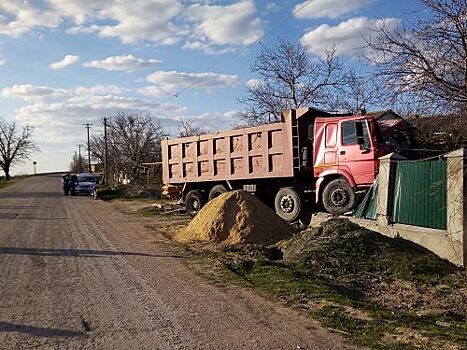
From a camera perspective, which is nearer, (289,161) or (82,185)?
(289,161)

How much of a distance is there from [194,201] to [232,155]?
307cm

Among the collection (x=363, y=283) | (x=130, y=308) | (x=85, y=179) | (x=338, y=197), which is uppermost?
(x=85, y=179)

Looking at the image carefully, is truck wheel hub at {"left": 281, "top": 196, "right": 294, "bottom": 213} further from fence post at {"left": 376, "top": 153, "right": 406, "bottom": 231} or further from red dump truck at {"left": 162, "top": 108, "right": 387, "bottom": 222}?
fence post at {"left": 376, "top": 153, "right": 406, "bottom": 231}

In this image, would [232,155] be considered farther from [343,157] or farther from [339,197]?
[339,197]

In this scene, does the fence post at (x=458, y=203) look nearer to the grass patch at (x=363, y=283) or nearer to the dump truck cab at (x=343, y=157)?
the grass patch at (x=363, y=283)

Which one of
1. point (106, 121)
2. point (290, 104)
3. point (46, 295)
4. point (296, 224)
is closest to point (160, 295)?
point (46, 295)

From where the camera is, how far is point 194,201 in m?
18.9

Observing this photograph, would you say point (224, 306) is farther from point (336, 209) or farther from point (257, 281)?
point (336, 209)

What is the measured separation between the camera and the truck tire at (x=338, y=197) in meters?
12.6

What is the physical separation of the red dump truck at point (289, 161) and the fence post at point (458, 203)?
3.29 meters

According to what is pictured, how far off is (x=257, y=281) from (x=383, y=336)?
2.96 metres

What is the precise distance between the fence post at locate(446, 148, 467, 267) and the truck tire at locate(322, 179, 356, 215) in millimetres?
3576

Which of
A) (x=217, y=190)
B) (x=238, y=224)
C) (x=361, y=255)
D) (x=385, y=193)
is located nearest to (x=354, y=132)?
(x=385, y=193)

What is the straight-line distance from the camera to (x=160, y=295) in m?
7.22
